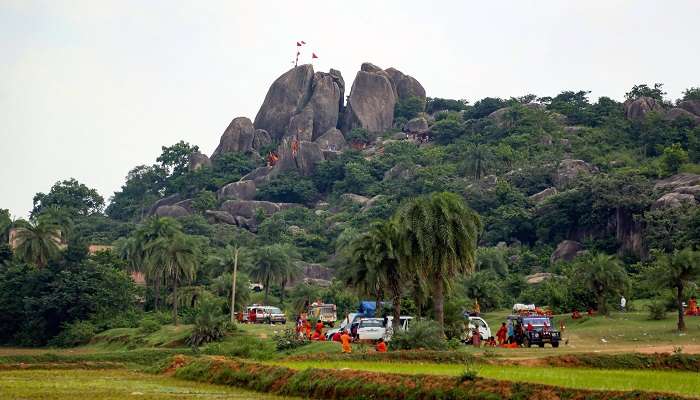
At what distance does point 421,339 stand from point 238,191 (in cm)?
10512

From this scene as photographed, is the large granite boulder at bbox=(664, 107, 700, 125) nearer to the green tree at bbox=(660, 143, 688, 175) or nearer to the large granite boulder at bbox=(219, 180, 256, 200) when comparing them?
the green tree at bbox=(660, 143, 688, 175)

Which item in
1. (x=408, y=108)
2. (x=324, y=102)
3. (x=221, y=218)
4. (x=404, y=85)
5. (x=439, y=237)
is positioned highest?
(x=404, y=85)

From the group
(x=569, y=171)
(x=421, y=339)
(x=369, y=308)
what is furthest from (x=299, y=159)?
(x=421, y=339)

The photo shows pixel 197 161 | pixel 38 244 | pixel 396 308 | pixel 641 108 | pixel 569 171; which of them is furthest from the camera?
pixel 197 161

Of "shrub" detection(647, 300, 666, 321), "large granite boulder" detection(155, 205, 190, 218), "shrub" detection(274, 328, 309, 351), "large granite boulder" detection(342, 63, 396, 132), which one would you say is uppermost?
"large granite boulder" detection(342, 63, 396, 132)

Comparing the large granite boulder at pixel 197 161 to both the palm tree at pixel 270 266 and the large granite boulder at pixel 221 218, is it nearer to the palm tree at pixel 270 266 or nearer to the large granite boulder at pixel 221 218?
the large granite boulder at pixel 221 218

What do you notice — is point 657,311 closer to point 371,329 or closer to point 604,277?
point 604,277

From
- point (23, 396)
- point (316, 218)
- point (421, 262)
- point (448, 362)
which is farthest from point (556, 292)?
point (316, 218)

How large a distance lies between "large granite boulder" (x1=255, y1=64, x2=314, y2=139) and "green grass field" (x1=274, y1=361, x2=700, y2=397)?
422 ft

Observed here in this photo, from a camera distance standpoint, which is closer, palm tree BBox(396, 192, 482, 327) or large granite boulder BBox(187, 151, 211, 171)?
palm tree BBox(396, 192, 482, 327)

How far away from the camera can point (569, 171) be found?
118 m

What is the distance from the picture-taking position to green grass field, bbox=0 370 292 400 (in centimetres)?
2495

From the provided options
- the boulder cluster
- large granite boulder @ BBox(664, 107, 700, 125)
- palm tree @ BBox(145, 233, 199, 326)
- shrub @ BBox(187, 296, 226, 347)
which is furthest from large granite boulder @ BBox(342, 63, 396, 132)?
shrub @ BBox(187, 296, 226, 347)

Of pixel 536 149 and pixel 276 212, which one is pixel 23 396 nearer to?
pixel 276 212
